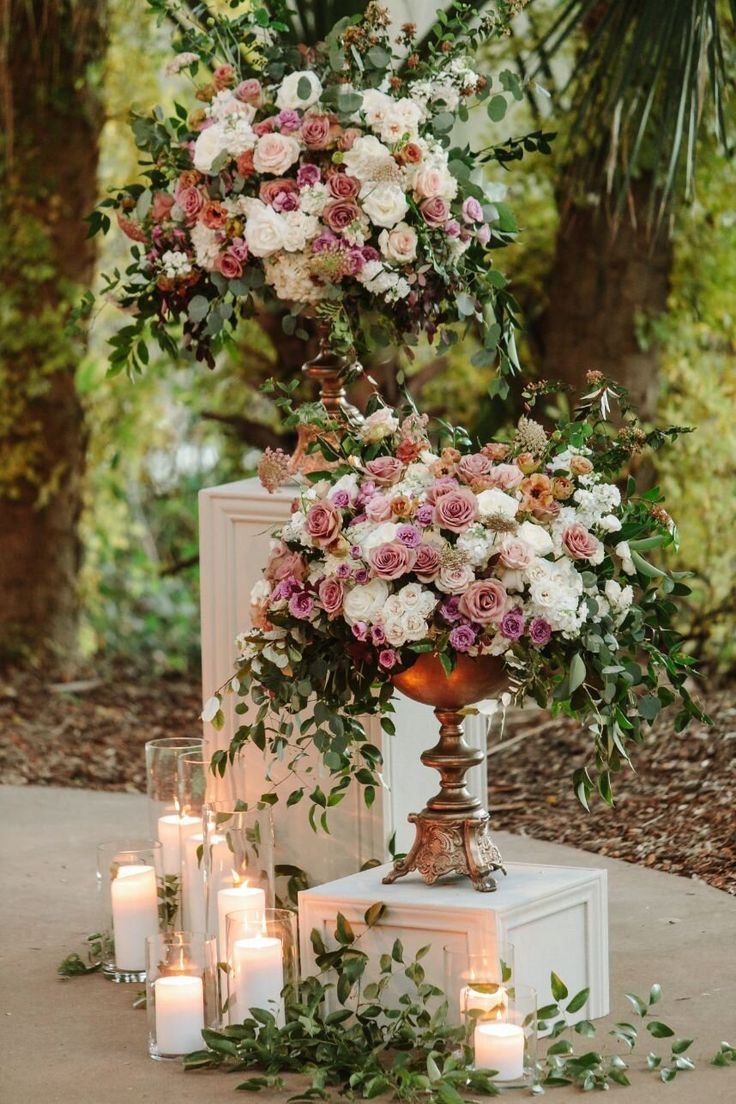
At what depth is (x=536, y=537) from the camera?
3.32 metres

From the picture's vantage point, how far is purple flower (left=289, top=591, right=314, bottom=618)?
11.3ft

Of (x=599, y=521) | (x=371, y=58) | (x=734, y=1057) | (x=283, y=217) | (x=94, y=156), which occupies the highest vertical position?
(x=94, y=156)

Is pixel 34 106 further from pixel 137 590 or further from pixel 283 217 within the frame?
pixel 283 217

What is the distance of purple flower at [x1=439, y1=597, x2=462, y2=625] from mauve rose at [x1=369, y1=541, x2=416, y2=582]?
10cm

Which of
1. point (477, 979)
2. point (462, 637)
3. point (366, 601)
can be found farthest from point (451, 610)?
point (477, 979)

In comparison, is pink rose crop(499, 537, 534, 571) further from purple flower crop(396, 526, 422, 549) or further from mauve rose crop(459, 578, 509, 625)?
purple flower crop(396, 526, 422, 549)

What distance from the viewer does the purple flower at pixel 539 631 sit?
3.32 metres

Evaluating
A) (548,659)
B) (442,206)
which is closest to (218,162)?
(442,206)

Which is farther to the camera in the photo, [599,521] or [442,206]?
[442,206]

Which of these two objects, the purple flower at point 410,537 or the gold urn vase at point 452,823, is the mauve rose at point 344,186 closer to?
the purple flower at point 410,537

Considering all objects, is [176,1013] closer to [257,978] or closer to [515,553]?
[257,978]

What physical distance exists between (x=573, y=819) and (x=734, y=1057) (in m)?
2.04

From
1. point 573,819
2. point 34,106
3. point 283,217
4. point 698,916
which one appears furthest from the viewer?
point 34,106

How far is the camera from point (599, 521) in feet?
11.2
